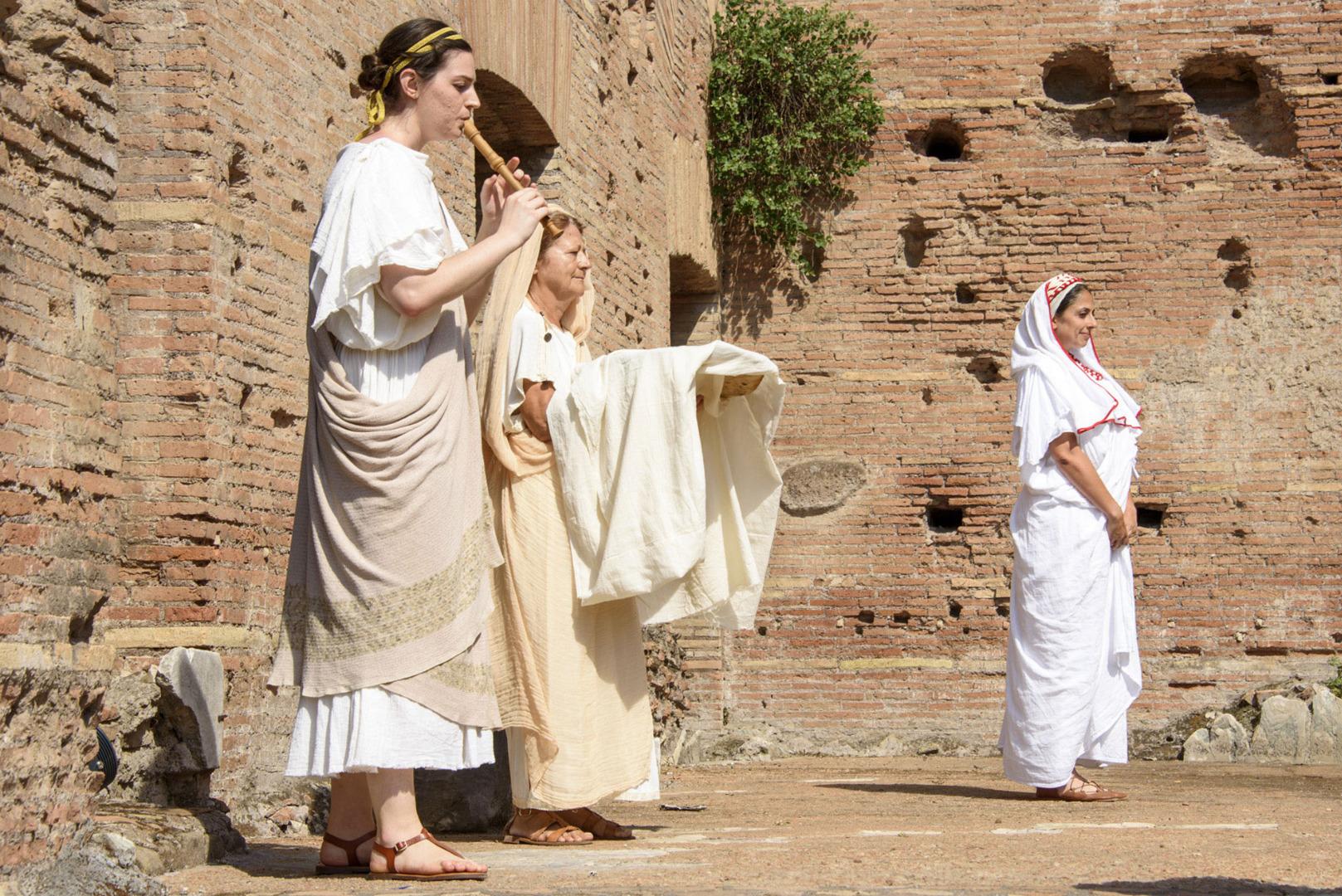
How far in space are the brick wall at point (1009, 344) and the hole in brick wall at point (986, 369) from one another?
0.06ft

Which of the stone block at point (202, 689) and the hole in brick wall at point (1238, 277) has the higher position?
the hole in brick wall at point (1238, 277)

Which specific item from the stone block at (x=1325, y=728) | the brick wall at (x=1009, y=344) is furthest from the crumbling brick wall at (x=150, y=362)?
the stone block at (x=1325, y=728)

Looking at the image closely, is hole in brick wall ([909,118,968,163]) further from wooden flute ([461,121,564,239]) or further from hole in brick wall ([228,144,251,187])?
wooden flute ([461,121,564,239])

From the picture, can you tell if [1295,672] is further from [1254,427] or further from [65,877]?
[65,877]

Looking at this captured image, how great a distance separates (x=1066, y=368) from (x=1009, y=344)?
4727 mm

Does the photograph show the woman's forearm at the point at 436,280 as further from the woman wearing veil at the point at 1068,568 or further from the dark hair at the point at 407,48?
the woman wearing veil at the point at 1068,568

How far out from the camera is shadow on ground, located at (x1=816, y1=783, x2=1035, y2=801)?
671cm

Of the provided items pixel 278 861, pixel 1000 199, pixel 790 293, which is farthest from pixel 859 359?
pixel 278 861

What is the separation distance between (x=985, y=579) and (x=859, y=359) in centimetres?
179

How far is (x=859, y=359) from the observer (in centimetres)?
1157

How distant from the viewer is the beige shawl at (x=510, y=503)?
4496 mm

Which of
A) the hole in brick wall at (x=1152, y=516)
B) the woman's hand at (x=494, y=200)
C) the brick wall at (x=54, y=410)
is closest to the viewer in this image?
the brick wall at (x=54, y=410)

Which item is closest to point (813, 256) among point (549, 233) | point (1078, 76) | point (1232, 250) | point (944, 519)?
point (944, 519)

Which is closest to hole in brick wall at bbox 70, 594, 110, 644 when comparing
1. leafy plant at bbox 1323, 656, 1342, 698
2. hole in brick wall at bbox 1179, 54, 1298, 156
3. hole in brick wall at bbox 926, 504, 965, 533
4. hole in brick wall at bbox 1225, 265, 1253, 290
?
hole in brick wall at bbox 926, 504, 965, 533
